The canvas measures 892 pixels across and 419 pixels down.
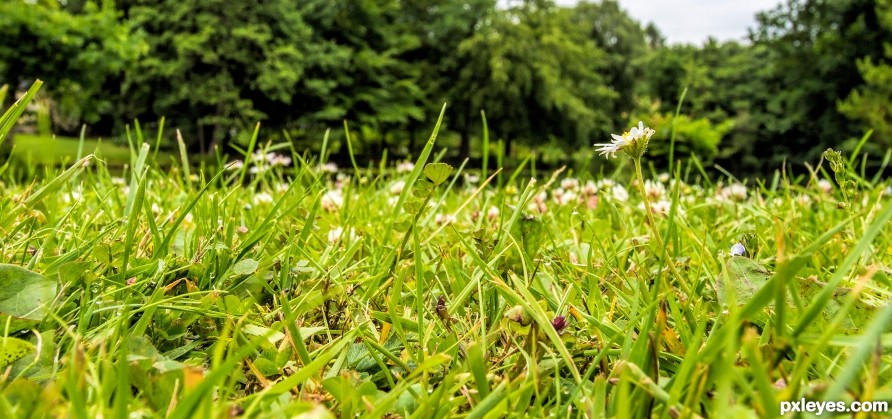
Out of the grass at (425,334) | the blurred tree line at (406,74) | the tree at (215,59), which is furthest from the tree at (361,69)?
the grass at (425,334)

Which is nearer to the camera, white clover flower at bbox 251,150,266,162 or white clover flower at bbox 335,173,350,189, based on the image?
white clover flower at bbox 251,150,266,162

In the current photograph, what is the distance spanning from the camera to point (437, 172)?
640 millimetres

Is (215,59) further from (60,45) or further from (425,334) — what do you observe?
(425,334)

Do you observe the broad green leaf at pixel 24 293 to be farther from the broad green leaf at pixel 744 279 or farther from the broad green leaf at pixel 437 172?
the broad green leaf at pixel 744 279

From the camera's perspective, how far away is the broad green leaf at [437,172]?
2.05ft

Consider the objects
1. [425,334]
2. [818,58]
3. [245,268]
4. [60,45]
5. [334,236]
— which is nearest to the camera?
[425,334]

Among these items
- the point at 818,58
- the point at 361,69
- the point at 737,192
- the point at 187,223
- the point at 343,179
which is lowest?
the point at 343,179

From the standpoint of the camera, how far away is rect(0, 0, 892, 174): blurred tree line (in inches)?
641

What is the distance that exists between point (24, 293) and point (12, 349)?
4.8 inches

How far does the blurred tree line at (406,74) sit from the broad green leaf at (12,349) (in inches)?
605

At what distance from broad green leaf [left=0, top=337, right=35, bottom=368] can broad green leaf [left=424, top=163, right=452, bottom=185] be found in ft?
1.30

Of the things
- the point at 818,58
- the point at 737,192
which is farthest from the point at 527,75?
the point at 737,192

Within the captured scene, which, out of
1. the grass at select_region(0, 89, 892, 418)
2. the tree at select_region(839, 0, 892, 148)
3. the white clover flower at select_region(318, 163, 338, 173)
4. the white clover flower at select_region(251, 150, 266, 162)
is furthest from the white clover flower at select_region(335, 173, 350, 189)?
the tree at select_region(839, 0, 892, 148)

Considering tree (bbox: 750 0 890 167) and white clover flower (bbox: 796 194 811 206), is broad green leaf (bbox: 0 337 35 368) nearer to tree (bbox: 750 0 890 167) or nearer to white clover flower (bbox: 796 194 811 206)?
white clover flower (bbox: 796 194 811 206)
